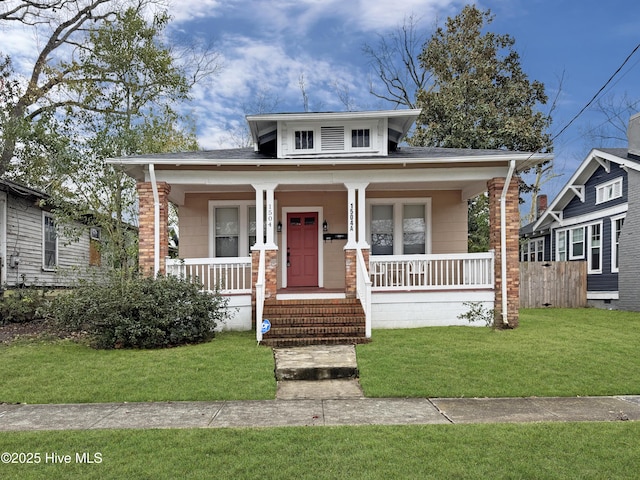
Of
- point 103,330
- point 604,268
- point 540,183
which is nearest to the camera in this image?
point 103,330

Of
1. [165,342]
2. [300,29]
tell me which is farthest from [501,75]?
[165,342]

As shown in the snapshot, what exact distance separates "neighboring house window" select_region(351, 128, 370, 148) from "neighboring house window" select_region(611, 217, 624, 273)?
34.2 feet

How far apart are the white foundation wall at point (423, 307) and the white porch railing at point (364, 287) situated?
1.97 ft

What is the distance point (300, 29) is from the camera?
21234mm

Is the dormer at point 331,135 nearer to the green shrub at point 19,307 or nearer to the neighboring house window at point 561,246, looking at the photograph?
the green shrub at point 19,307

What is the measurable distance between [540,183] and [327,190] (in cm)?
2293

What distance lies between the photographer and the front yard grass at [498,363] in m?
6.43

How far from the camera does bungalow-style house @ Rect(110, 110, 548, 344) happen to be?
10.3 m

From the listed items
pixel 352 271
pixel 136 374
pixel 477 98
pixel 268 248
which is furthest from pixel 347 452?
pixel 477 98

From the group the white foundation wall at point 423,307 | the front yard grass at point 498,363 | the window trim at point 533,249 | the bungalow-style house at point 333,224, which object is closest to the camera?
the front yard grass at point 498,363

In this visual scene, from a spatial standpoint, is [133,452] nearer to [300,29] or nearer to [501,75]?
[300,29]

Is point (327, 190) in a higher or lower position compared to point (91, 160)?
lower

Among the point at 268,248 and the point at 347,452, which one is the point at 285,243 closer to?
the point at 268,248

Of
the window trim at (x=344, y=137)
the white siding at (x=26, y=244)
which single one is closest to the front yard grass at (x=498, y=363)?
the window trim at (x=344, y=137)
